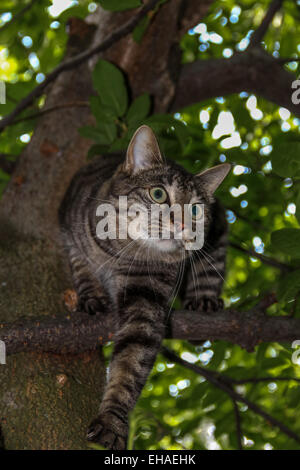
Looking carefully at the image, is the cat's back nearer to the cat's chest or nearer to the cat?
the cat

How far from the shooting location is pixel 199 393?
251 centimetres

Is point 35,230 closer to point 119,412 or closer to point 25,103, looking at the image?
point 25,103

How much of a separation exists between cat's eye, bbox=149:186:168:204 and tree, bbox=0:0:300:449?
12.8 inches

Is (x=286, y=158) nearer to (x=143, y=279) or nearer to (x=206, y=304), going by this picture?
(x=143, y=279)

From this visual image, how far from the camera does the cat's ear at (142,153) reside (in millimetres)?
2365

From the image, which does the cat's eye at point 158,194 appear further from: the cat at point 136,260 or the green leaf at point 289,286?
the green leaf at point 289,286

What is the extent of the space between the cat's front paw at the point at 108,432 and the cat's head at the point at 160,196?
92cm

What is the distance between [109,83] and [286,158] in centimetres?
119

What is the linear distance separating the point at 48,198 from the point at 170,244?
2.95 feet

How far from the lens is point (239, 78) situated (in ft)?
10.9

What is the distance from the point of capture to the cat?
7.16 feet

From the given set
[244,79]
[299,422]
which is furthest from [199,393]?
[244,79]
